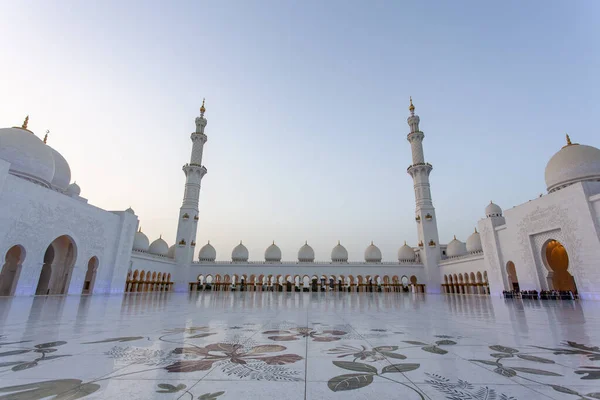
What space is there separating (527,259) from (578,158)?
647 cm

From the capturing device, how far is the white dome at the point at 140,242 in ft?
85.1

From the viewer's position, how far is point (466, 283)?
2386cm

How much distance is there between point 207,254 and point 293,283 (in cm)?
938

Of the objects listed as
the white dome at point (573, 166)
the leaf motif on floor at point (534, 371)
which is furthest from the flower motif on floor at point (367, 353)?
the white dome at point (573, 166)

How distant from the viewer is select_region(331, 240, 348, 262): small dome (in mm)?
31406

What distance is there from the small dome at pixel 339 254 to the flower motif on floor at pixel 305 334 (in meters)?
28.2

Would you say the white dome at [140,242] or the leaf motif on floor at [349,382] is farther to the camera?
the white dome at [140,242]

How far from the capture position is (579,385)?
1.65 m

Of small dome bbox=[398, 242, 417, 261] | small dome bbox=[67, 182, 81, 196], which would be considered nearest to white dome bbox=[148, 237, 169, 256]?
small dome bbox=[67, 182, 81, 196]

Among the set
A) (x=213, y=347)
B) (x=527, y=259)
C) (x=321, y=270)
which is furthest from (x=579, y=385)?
(x=321, y=270)

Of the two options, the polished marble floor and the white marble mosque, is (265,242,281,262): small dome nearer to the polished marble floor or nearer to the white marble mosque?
the white marble mosque

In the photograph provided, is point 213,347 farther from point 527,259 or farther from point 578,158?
point 578,158

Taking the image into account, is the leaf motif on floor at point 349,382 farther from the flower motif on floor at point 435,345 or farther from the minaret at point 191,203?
the minaret at point 191,203

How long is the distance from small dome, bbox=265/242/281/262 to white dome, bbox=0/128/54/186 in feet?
63.6
